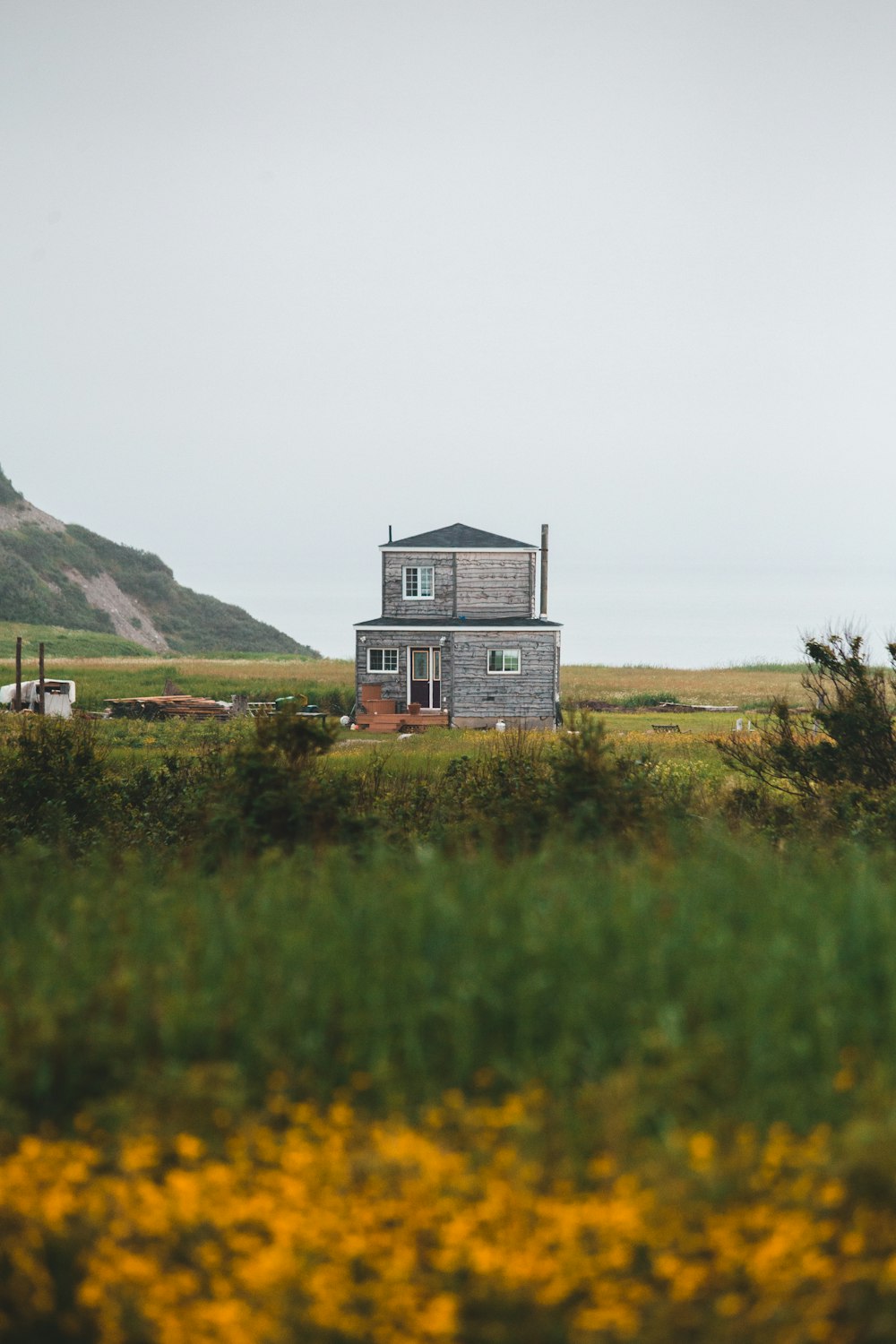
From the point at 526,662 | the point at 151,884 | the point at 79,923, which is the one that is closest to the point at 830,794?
the point at 151,884

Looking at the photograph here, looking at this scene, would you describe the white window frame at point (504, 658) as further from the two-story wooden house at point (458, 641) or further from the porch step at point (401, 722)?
the porch step at point (401, 722)

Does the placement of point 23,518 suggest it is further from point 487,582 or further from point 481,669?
point 481,669

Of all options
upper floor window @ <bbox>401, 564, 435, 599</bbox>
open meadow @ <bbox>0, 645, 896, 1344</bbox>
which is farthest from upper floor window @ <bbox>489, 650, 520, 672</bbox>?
open meadow @ <bbox>0, 645, 896, 1344</bbox>

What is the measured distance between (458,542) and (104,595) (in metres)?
90.1

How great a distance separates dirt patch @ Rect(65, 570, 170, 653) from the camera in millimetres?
118000

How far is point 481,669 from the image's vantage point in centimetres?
3738

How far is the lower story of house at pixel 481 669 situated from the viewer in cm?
3725

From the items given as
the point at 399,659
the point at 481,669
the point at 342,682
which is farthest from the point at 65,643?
the point at 481,669

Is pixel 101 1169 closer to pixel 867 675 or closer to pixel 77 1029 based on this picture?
pixel 77 1029

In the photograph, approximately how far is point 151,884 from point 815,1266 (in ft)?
20.7

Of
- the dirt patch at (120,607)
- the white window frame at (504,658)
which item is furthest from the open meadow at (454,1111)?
the dirt patch at (120,607)

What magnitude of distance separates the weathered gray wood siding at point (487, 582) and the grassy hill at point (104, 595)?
7192cm

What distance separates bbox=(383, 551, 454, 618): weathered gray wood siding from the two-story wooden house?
3 centimetres

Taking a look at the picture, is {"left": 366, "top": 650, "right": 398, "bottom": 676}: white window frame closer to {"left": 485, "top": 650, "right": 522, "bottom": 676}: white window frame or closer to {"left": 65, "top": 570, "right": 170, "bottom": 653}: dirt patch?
{"left": 485, "top": 650, "right": 522, "bottom": 676}: white window frame
